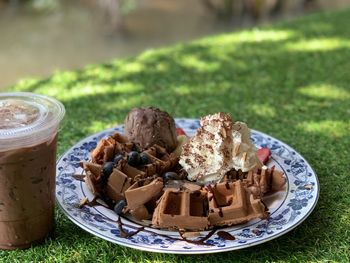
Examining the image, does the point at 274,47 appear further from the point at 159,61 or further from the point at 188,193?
the point at 188,193

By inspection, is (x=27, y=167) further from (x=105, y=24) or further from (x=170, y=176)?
(x=105, y=24)

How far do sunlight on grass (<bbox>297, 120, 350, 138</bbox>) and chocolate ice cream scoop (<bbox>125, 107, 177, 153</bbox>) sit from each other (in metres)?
0.74

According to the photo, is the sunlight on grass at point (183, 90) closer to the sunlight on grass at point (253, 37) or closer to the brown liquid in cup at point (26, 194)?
the sunlight on grass at point (253, 37)

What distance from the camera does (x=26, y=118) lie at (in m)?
1.44

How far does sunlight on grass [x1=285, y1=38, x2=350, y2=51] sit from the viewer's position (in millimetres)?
3303

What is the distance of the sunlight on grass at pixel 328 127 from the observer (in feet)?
7.42

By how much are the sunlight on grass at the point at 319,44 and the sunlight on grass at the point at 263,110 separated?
87 cm

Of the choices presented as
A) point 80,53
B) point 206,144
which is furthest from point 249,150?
point 80,53

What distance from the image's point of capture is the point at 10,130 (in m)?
1.38

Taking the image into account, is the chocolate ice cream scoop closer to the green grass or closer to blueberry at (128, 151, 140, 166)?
blueberry at (128, 151, 140, 166)

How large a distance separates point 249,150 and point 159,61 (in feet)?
5.25

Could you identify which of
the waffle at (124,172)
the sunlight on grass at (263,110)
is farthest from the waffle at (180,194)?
the sunlight on grass at (263,110)

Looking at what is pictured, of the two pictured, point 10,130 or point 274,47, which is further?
point 274,47

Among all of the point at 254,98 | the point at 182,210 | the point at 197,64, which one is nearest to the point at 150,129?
the point at 182,210
